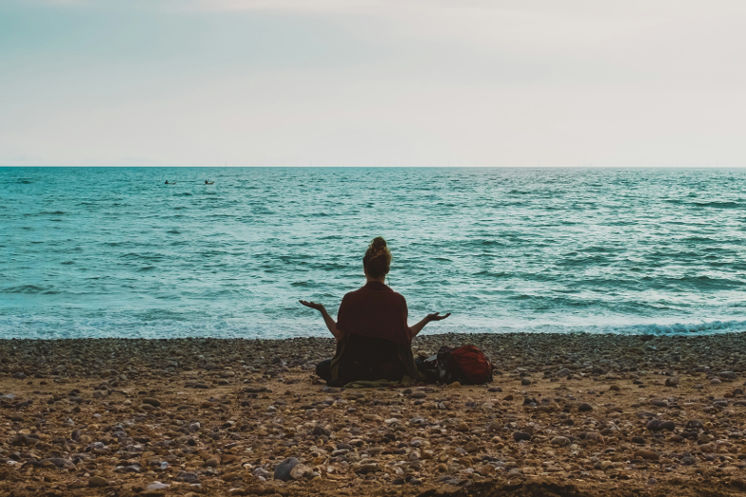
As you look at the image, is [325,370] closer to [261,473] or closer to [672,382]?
[261,473]

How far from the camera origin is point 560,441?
5.74 meters

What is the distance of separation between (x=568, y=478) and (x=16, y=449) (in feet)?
14.5

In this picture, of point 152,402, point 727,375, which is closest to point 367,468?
point 152,402

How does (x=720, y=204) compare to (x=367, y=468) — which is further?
(x=720, y=204)

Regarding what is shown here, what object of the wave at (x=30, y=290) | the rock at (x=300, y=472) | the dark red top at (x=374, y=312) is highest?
the dark red top at (x=374, y=312)

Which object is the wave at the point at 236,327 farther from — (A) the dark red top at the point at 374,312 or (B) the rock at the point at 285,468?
(B) the rock at the point at 285,468

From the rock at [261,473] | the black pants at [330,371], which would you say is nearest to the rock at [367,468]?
the rock at [261,473]

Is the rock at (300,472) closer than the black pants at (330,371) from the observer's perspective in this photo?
Yes

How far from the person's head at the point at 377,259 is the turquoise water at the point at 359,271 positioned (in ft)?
25.1

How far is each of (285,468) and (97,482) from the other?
1321 mm

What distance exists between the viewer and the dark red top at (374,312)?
320 inches

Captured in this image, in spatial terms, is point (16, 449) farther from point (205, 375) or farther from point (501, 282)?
point (501, 282)

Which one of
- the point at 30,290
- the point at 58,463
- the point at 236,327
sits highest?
the point at 58,463

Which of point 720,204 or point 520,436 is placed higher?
point 720,204
